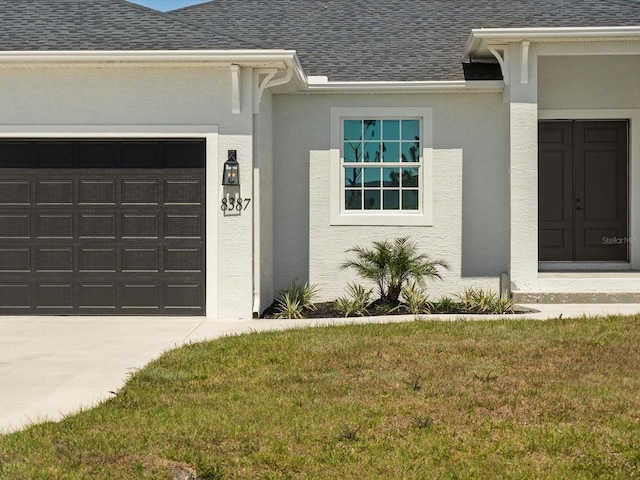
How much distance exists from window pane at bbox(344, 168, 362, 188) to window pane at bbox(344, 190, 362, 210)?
0.11 metres

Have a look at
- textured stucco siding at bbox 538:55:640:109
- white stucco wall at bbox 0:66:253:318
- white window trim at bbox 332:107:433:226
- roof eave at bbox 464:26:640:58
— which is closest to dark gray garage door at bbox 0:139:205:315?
white stucco wall at bbox 0:66:253:318

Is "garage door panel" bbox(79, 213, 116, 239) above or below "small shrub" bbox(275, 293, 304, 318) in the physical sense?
above

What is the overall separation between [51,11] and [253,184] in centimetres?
409

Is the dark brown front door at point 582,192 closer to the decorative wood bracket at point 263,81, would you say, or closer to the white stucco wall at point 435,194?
the white stucco wall at point 435,194

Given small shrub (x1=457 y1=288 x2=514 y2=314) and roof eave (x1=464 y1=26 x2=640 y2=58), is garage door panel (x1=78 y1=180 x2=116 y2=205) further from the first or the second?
roof eave (x1=464 y1=26 x2=640 y2=58)

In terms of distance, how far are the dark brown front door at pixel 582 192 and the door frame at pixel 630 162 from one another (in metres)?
0.21

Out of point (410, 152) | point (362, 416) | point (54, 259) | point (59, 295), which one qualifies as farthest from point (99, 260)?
point (362, 416)

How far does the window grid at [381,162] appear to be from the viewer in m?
13.4

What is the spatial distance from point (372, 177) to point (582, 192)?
12.0 ft

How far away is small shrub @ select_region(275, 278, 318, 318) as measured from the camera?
11844 millimetres

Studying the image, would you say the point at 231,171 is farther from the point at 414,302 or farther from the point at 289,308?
the point at 414,302

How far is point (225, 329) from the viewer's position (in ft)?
34.7

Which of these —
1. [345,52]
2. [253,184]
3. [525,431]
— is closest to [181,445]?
[525,431]

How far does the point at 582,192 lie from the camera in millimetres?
14305
